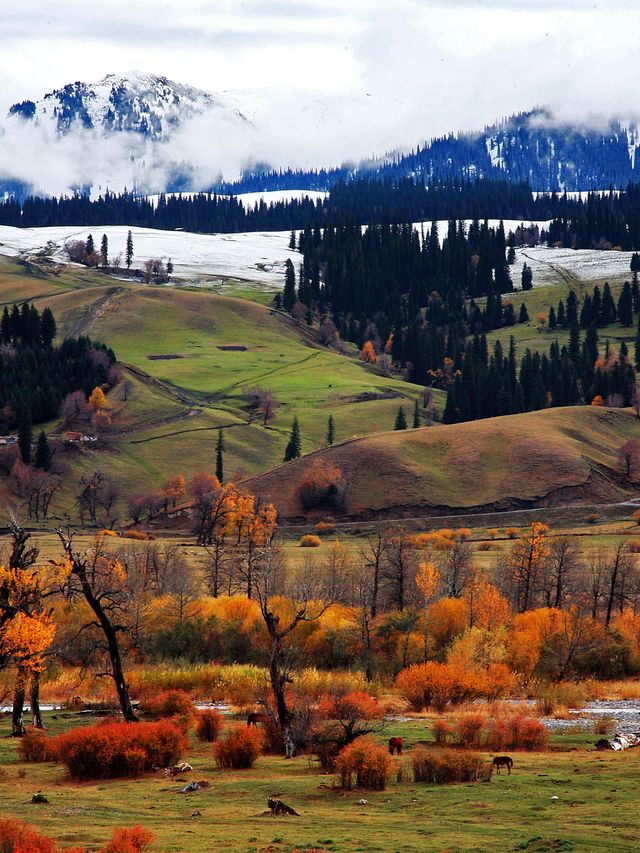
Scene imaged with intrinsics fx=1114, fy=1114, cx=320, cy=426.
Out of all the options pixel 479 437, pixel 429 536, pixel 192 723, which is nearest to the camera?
pixel 192 723

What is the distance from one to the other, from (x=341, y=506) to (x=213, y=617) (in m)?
78.5

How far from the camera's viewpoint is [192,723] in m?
47.4

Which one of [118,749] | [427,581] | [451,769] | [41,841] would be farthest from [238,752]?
[427,581]

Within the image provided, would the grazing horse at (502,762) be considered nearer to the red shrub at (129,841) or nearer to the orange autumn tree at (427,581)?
the red shrub at (129,841)

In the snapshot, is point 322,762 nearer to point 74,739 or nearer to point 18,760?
point 74,739

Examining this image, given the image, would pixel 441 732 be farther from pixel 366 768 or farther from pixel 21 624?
pixel 21 624

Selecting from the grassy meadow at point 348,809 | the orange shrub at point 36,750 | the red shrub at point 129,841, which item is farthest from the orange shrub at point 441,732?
the red shrub at point 129,841

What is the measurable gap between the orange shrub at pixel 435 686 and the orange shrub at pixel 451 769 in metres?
18.6

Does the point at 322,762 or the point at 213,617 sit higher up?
the point at 322,762

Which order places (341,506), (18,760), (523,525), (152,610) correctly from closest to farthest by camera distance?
1. (18,760)
2. (152,610)
3. (523,525)
4. (341,506)

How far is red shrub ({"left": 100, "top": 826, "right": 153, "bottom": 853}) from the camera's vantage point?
23891mm

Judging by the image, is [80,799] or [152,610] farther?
[152,610]

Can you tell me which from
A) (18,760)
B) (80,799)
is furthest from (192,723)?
(80,799)

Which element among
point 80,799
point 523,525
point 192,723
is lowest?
point 523,525
